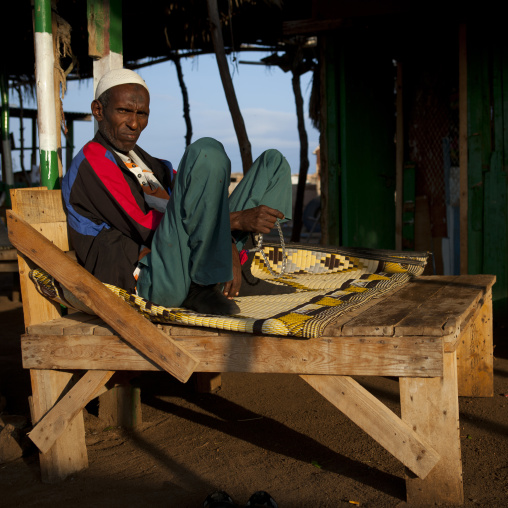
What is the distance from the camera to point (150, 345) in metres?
2.37

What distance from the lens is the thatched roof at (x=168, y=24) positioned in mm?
6406

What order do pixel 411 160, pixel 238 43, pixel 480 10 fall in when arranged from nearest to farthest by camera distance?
1. pixel 480 10
2. pixel 411 160
3. pixel 238 43

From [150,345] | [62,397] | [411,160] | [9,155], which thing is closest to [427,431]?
[150,345]

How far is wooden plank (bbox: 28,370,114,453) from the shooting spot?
2541 millimetres

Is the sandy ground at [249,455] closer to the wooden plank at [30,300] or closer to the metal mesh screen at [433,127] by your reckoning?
the wooden plank at [30,300]

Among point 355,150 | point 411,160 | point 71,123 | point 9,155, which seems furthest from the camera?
point 71,123

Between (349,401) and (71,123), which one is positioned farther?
(71,123)

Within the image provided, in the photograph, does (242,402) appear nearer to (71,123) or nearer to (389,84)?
(389,84)

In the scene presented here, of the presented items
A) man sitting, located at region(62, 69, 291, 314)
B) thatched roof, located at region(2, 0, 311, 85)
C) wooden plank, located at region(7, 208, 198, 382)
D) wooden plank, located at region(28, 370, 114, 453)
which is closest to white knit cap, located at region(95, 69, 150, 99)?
man sitting, located at region(62, 69, 291, 314)

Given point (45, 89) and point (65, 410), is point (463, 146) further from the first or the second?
point (65, 410)

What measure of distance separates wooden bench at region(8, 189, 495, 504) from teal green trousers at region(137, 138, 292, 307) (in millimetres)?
232

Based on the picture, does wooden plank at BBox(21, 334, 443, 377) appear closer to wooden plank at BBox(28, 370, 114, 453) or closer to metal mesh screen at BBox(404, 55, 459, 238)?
wooden plank at BBox(28, 370, 114, 453)

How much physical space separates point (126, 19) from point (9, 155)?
12.3 ft

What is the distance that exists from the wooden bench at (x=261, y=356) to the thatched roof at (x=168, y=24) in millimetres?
3666
